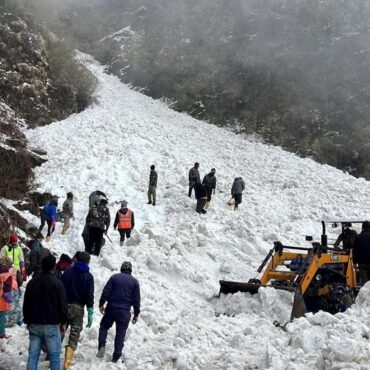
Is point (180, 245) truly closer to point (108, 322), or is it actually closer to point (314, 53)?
point (108, 322)

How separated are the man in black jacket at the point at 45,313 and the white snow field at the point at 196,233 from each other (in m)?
0.80

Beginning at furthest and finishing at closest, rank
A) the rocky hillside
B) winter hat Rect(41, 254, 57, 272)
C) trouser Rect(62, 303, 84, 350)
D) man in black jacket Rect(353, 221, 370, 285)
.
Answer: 1. the rocky hillside
2. man in black jacket Rect(353, 221, 370, 285)
3. trouser Rect(62, 303, 84, 350)
4. winter hat Rect(41, 254, 57, 272)

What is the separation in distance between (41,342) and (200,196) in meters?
10.4

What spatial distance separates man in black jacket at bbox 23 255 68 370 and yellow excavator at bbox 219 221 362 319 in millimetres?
4634

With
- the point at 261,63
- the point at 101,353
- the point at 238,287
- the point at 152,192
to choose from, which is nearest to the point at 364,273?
the point at 238,287

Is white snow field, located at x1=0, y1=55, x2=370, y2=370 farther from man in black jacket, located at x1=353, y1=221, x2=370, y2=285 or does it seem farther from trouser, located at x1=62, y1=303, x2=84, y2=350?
man in black jacket, located at x1=353, y1=221, x2=370, y2=285

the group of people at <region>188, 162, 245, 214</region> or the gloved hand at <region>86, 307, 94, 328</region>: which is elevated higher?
the group of people at <region>188, 162, 245, 214</region>

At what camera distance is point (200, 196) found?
16.1 metres

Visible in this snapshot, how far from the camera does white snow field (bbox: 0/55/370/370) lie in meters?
6.95

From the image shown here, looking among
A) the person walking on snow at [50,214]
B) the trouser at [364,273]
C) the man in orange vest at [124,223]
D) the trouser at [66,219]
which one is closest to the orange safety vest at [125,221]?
the man in orange vest at [124,223]

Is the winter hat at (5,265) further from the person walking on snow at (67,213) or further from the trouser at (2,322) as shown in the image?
the person walking on snow at (67,213)

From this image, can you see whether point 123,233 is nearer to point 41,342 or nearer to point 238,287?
point 238,287

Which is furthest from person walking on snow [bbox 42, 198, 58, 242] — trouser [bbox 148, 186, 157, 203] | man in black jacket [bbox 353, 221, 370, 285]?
man in black jacket [bbox 353, 221, 370, 285]

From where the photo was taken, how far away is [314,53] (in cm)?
3438
